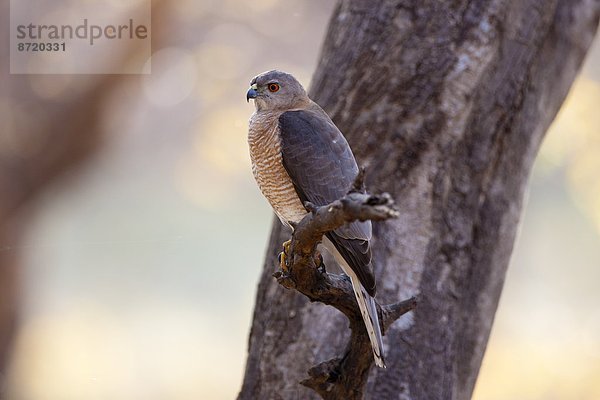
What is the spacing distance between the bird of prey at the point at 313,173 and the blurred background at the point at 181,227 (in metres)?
4.22

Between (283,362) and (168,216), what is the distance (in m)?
5.97

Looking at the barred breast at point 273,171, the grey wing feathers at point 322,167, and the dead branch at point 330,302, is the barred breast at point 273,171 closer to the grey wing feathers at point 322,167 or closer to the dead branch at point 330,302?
the grey wing feathers at point 322,167

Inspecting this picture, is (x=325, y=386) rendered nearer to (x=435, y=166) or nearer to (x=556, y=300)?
(x=435, y=166)

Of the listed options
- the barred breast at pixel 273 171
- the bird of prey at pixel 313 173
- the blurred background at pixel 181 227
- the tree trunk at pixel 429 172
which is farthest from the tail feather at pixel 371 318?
the blurred background at pixel 181 227

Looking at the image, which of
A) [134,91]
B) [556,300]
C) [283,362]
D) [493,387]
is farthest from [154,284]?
[283,362]

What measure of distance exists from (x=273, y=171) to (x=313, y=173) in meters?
0.17

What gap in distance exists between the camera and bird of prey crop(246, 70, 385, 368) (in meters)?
2.87

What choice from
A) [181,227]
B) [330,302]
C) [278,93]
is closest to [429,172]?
[278,93]

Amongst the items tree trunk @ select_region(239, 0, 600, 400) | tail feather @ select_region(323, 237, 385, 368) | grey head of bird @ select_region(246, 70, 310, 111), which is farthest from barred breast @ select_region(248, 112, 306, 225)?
tree trunk @ select_region(239, 0, 600, 400)

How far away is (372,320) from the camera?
2830 mm

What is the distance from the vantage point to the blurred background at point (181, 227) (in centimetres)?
741

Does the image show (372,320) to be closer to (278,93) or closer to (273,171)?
(273,171)

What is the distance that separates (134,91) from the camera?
7652 mm

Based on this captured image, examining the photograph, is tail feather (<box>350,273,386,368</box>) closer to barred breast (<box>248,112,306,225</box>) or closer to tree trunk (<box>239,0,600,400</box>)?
barred breast (<box>248,112,306,225</box>)
